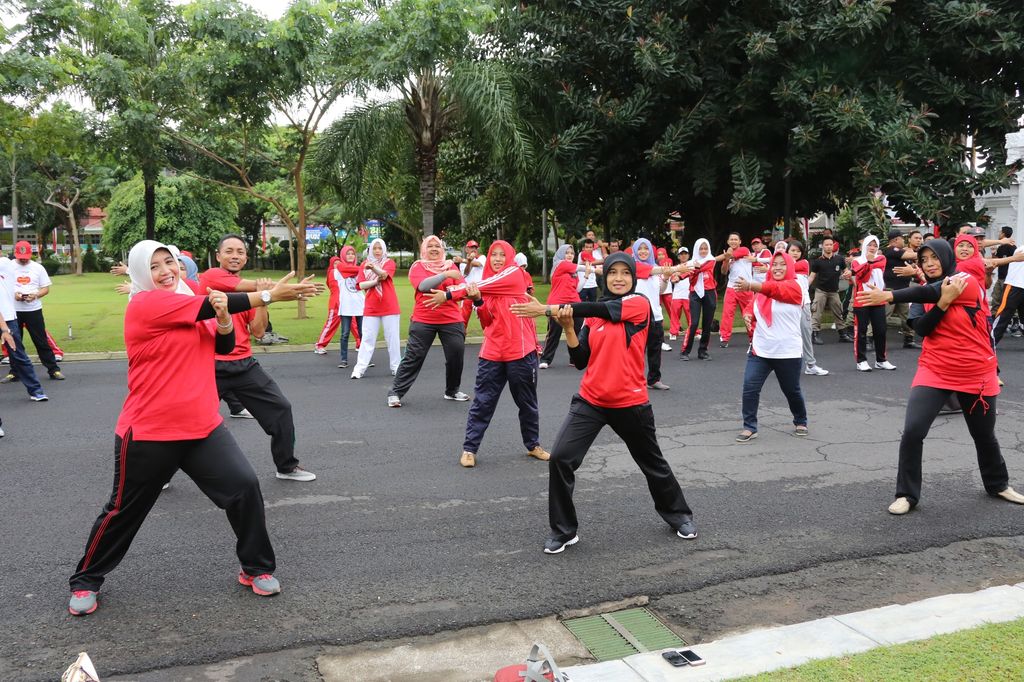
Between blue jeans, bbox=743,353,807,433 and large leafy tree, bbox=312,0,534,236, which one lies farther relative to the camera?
large leafy tree, bbox=312,0,534,236

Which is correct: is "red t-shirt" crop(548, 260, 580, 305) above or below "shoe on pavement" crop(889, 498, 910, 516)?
above

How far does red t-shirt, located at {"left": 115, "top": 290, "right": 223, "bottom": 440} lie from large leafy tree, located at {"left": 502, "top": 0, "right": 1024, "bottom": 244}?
1406 centimetres

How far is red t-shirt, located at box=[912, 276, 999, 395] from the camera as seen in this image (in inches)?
226

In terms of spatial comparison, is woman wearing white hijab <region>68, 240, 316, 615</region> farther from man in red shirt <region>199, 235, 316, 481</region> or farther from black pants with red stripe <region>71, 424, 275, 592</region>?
man in red shirt <region>199, 235, 316, 481</region>

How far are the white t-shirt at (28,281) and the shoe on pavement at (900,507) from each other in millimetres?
10123

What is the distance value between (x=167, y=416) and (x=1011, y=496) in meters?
5.51

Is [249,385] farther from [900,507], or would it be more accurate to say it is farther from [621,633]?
[900,507]

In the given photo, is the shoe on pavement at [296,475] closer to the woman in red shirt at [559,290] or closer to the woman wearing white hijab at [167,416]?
the woman wearing white hijab at [167,416]

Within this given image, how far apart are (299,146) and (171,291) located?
605 inches

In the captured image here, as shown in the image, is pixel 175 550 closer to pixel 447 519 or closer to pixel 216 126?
pixel 447 519

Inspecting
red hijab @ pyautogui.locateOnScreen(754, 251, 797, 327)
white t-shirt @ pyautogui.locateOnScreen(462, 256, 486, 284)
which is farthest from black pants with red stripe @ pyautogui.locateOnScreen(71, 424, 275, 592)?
white t-shirt @ pyautogui.locateOnScreen(462, 256, 486, 284)

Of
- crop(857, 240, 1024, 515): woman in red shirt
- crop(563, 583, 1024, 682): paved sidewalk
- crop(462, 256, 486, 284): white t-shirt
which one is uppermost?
crop(462, 256, 486, 284): white t-shirt

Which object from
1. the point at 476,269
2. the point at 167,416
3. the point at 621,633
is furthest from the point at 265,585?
the point at 476,269

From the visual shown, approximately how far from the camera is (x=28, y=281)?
36.3 feet
